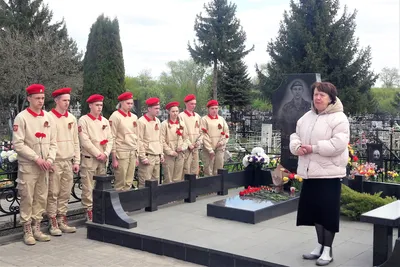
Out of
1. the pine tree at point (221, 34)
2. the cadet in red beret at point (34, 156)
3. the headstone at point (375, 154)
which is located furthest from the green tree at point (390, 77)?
the cadet in red beret at point (34, 156)

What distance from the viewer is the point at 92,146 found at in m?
6.84

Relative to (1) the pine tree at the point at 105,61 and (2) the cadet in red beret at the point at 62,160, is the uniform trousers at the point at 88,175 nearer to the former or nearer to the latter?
(2) the cadet in red beret at the point at 62,160

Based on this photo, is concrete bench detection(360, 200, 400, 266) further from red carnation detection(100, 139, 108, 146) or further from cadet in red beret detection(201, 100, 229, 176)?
cadet in red beret detection(201, 100, 229, 176)

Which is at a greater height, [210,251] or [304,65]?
[304,65]

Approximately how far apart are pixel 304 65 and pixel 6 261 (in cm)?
2470

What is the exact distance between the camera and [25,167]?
6.00 meters

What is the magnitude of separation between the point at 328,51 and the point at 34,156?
24.6m

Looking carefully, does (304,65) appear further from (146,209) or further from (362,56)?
(146,209)

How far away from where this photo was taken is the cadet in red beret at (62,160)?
21.1 feet

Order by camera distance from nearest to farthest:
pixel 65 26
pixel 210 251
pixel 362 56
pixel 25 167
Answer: pixel 210 251
pixel 25 167
pixel 362 56
pixel 65 26

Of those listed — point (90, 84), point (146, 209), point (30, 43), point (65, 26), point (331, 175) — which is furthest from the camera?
point (65, 26)

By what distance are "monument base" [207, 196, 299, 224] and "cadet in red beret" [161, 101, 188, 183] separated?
1581 mm

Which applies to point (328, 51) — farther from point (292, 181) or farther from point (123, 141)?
point (123, 141)

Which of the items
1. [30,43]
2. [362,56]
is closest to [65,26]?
[30,43]
